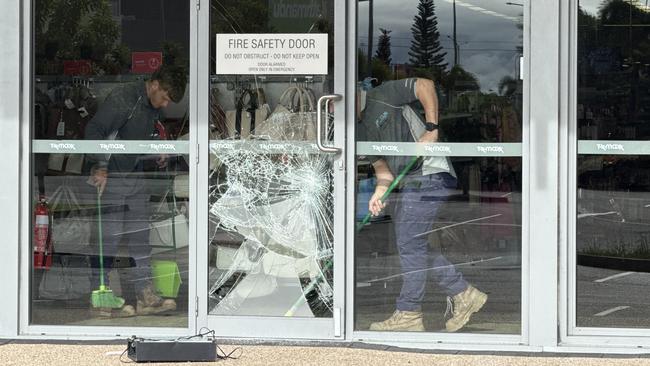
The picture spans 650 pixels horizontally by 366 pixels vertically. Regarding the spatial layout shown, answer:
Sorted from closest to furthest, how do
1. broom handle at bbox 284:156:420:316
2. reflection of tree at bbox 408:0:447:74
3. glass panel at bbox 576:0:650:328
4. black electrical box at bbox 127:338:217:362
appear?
black electrical box at bbox 127:338:217:362 < glass panel at bbox 576:0:650:328 < reflection of tree at bbox 408:0:447:74 < broom handle at bbox 284:156:420:316

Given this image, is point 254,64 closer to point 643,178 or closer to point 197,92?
point 197,92

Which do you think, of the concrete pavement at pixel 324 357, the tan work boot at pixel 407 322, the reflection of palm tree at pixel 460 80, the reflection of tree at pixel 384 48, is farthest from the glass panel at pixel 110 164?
the reflection of palm tree at pixel 460 80

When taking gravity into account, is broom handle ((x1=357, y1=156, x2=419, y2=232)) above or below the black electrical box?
above

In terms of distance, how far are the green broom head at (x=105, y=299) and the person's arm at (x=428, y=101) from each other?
2368 mm

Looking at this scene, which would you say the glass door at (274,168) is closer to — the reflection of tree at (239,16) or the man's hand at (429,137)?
the reflection of tree at (239,16)

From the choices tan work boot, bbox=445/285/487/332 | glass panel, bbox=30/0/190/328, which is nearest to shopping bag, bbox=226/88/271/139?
glass panel, bbox=30/0/190/328

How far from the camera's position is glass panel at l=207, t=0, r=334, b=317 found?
25.7 ft

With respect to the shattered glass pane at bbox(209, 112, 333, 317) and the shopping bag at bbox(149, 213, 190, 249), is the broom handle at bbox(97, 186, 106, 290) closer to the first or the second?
the shopping bag at bbox(149, 213, 190, 249)

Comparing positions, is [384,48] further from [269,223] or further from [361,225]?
[269,223]

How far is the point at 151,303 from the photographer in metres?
8.08

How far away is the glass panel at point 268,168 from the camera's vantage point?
308 inches

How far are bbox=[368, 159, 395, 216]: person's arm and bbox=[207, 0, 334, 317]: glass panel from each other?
29 cm

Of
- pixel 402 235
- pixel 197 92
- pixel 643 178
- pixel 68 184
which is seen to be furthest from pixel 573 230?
pixel 68 184

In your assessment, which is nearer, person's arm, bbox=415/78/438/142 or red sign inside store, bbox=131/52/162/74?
person's arm, bbox=415/78/438/142
